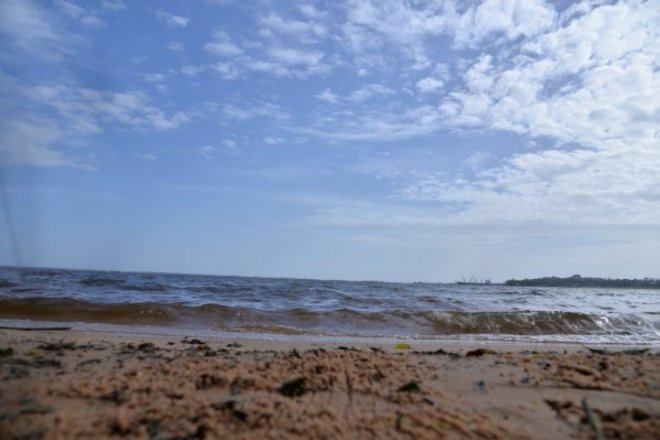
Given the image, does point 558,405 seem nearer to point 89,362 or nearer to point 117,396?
point 117,396

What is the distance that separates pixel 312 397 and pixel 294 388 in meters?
0.19

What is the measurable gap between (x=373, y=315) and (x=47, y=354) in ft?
28.0

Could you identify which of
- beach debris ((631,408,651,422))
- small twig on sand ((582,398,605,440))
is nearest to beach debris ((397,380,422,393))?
small twig on sand ((582,398,605,440))

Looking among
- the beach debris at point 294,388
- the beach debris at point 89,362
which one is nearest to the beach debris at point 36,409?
the beach debris at point 89,362

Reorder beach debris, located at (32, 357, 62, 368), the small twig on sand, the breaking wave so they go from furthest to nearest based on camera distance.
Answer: the breaking wave, beach debris, located at (32, 357, 62, 368), the small twig on sand

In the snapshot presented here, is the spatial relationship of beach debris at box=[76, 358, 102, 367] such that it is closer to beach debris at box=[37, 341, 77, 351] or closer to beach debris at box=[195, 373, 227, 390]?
beach debris at box=[37, 341, 77, 351]

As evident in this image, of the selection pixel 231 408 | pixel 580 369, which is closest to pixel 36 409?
pixel 231 408

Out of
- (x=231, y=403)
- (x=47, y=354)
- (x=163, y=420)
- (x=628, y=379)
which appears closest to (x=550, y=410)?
(x=628, y=379)

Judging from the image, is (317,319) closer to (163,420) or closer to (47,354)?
(47,354)

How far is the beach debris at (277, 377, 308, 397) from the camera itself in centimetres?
314

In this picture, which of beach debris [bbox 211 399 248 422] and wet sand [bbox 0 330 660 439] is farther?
beach debris [bbox 211 399 248 422]

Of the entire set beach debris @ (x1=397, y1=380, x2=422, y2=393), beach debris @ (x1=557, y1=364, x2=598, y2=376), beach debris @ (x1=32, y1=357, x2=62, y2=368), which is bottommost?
beach debris @ (x1=397, y1=380, x2=422, y2=393)

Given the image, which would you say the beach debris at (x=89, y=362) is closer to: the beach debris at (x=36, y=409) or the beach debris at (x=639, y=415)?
the beach debris at (x=36, y=409)

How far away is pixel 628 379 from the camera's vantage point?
381cm
